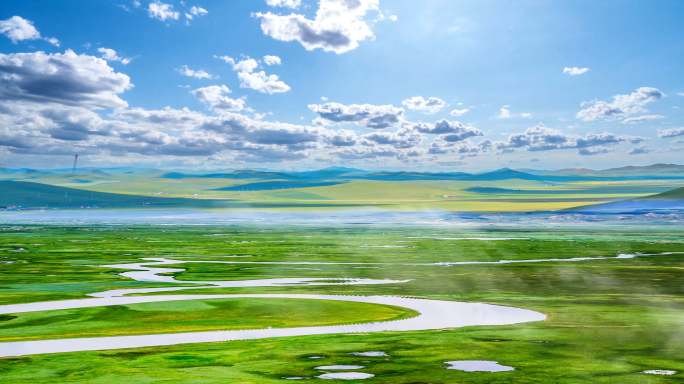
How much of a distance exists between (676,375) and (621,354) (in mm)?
3686

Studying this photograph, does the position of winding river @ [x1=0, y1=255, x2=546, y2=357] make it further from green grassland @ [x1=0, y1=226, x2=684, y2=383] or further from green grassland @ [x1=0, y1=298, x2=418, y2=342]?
green grassland @ [x1=0, y1=226, x2=684, y2=383]

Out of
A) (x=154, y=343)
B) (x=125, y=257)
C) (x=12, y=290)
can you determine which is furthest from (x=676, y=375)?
(x=125, y=257)

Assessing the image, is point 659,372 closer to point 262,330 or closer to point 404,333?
point 404,333

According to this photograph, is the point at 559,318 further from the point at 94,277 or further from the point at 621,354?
the point at 94,277

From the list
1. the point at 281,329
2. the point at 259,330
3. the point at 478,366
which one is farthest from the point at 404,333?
the point at 259,330

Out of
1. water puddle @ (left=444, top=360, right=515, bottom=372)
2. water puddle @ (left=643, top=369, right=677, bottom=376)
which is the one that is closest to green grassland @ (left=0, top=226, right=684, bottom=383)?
water puddle @ (left=643, top=369, right=677, bottom=376)

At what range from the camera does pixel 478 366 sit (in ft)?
73.4

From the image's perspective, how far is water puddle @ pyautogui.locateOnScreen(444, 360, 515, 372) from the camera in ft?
71.4

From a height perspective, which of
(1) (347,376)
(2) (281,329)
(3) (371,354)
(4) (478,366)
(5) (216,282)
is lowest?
(5) (216,282)

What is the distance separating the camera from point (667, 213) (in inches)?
7781

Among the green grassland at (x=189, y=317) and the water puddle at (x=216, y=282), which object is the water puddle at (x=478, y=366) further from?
the water puddle at (x=216, y=282)

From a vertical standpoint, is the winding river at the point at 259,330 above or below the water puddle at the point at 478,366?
below

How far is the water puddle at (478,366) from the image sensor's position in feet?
71.4

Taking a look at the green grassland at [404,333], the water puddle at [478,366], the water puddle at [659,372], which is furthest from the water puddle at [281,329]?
the water puddle at [659,372]
